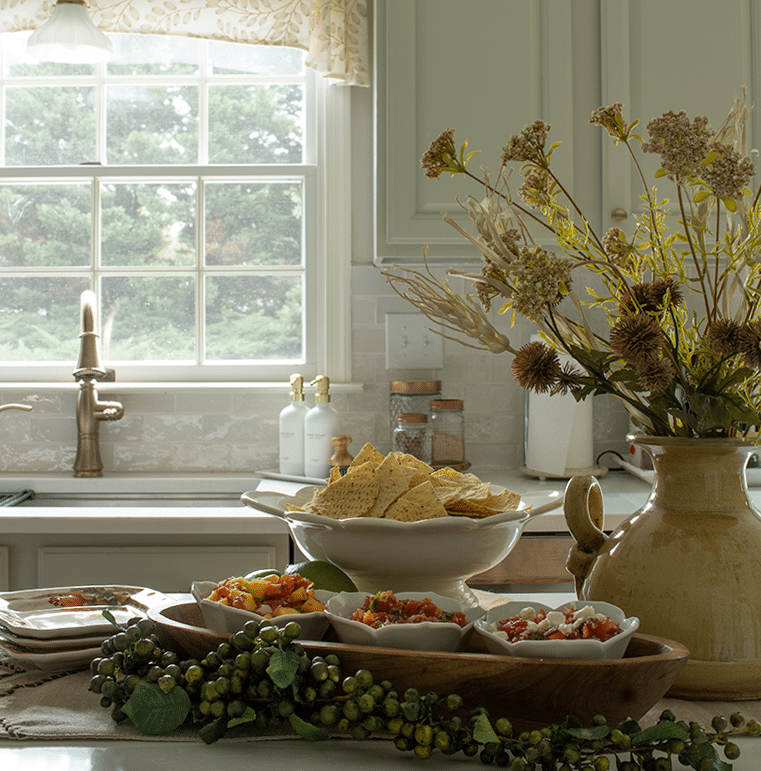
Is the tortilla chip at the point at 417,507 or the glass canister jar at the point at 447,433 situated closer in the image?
the tortilla chip at the point at 417,507

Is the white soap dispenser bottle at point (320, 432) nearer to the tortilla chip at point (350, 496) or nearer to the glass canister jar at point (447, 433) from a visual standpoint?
the glass canister jar at point (447, 433)

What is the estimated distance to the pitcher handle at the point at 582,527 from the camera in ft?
2.64

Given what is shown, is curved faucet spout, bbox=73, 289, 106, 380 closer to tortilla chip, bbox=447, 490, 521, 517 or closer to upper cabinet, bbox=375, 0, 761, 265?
upper cabinet, bbox=375, 0, 761, 265

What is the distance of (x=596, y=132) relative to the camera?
2.13 metres

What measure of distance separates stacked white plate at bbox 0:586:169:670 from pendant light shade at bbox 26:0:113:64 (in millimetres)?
1767

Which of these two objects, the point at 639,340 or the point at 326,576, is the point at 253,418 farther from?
the point at 639,340

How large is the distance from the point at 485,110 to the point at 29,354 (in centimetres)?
160

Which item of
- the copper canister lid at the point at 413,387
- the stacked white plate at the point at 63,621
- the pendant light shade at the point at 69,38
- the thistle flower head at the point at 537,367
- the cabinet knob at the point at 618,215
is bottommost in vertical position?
the stacked white plate at the point at 63,621

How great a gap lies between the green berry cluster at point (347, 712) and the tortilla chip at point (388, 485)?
210 mm

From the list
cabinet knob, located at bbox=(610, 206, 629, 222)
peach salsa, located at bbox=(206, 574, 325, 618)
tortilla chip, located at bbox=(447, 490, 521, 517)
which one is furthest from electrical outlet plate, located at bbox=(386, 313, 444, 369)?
peach salsa, located at bbox=(206, 574, 325, 618)

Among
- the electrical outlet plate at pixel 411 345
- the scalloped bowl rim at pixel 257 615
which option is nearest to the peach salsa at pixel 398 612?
the scalloped bowl rim at pixel 257 615

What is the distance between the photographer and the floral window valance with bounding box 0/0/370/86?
2377 mm

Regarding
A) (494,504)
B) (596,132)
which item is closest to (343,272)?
(596,132)

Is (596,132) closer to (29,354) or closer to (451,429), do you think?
(451,429)
